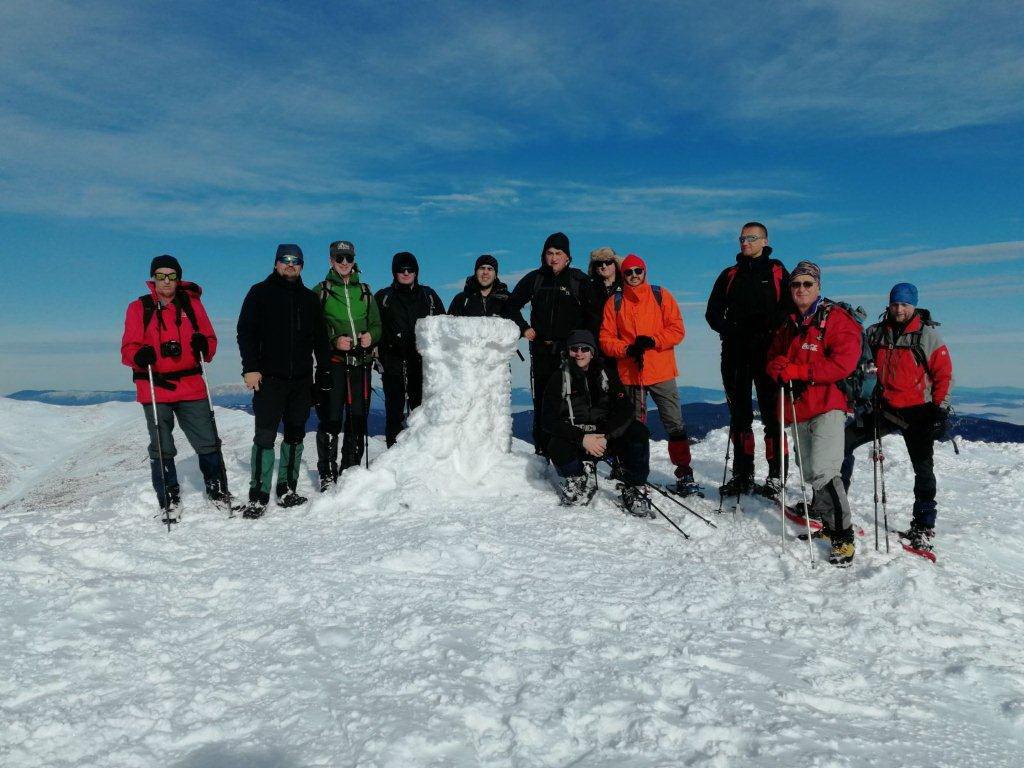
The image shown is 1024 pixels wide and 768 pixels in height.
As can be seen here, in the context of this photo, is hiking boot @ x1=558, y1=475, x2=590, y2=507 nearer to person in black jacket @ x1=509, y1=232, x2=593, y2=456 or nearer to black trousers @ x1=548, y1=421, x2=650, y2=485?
black trousers @ x1=548, y1=421, x2=650, y2=485

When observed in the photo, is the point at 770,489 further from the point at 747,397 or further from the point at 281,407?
the point at 281,407

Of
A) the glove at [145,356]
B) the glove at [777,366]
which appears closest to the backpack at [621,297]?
the glove at [777,366]

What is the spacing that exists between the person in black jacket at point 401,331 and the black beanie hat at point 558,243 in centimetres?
170

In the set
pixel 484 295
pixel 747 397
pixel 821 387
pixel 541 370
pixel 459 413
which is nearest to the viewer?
pixel 821 387

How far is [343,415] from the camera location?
785cm

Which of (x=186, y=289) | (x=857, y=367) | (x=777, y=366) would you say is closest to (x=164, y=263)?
(x=186, y=289)

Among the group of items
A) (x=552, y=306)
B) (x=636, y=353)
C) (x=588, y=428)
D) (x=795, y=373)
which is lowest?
(x=588, y=428)

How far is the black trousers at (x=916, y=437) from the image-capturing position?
237 inches

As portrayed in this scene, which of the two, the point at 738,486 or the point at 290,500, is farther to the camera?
the point at 738,486

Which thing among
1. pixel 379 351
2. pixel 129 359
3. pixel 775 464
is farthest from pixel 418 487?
pixel 775 464

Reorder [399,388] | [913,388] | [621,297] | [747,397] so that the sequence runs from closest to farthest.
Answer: [913,388], [747,397], [621,297], [399,388]

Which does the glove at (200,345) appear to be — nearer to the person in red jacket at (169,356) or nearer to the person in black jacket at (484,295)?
the person in red jacket at (169,356)

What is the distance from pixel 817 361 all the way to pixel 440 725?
4.42 metres

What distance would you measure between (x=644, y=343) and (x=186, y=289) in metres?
5.12
